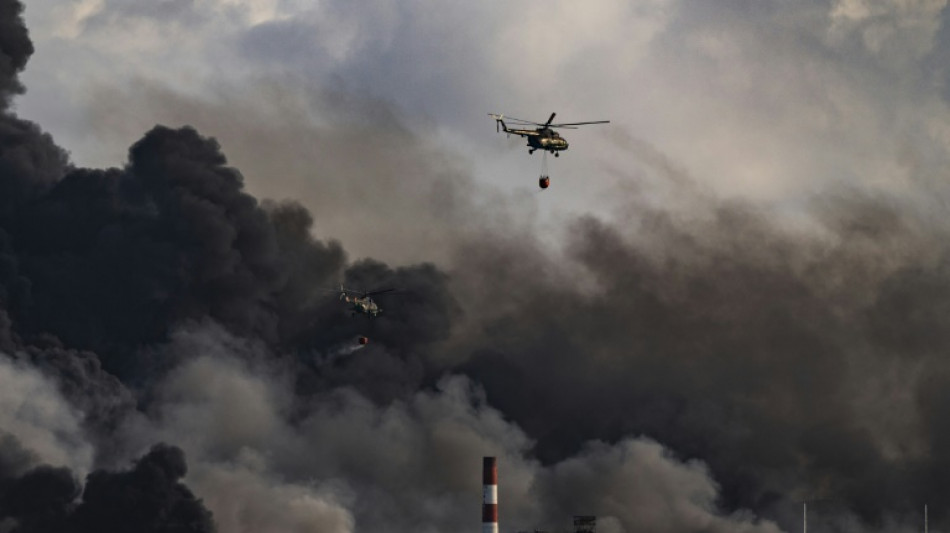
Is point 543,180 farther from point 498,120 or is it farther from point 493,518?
point 493,518

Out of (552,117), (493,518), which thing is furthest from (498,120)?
(493,518)

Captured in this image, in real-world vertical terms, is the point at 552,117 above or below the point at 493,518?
above

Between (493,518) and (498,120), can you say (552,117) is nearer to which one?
(498,120)

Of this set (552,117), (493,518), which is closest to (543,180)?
(552,117)

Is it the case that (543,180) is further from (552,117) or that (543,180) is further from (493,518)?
(493,518)

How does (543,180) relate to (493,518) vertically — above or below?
above

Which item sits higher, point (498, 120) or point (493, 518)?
point (498, 120)
